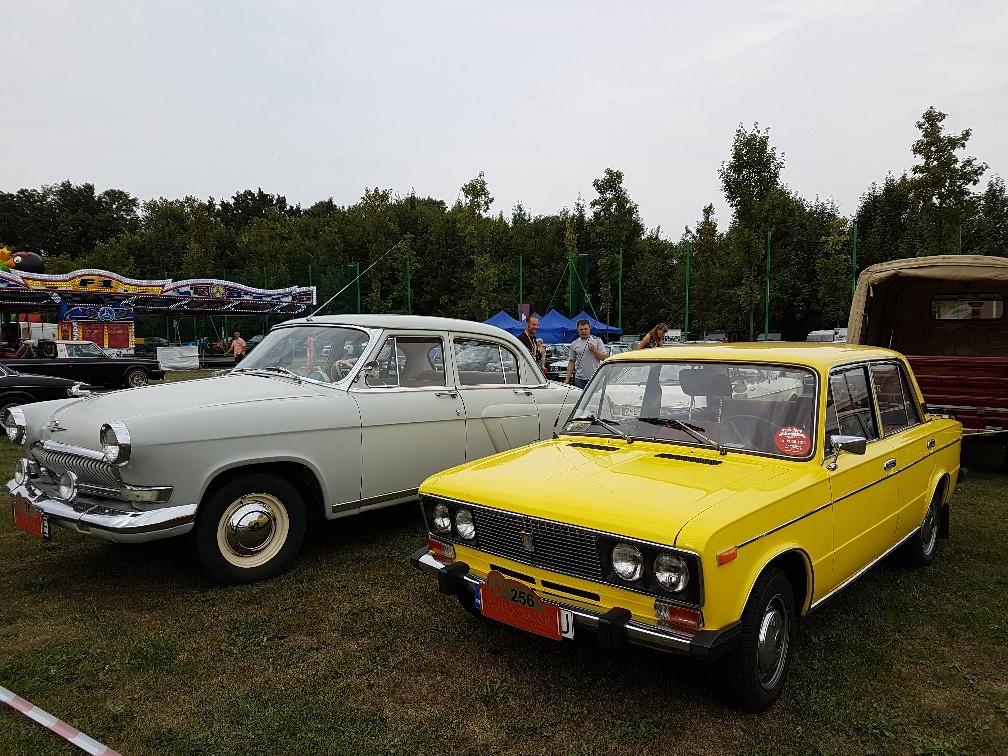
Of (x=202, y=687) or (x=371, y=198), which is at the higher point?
(x=371, y=198)

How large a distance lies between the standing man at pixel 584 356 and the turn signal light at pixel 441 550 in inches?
243

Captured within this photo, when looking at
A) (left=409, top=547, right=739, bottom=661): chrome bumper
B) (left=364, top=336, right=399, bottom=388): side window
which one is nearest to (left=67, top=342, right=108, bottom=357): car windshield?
(left=364, top=336, right=399, bottom=388): side window

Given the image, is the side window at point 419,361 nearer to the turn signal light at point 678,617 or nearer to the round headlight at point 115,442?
the round headlight at point 115,442

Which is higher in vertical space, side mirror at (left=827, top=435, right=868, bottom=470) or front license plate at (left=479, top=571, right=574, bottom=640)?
side mirror at (left=827, top=435, right=868, bottom=470)

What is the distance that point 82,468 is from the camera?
427cm

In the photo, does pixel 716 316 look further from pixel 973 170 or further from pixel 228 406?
pixel 228 406

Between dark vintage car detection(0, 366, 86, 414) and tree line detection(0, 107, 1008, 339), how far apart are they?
19.2 m

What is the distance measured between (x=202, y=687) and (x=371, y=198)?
38.6 m

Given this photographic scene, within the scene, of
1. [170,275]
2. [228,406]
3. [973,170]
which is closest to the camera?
[228,406]

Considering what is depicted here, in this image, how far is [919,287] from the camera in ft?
31.3

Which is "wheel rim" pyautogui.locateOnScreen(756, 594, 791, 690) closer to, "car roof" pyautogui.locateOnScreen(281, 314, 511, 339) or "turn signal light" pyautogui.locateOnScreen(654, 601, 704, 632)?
"turn signal light" pyautogui.locateOnScreen(654, 601, 704, 632)

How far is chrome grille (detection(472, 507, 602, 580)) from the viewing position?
2988 millimetres

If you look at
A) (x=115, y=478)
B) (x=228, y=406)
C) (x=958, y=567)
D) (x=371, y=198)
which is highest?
(x=371, y=198)

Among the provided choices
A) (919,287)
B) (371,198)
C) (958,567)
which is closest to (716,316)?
(919,287)
